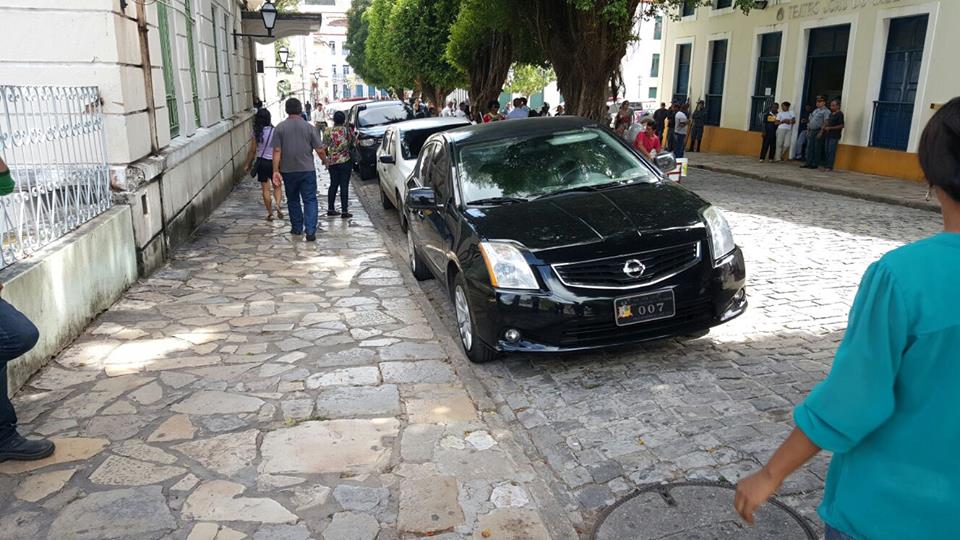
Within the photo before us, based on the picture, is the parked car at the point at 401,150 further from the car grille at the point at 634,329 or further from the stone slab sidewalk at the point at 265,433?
the car grille at the point at 634,329

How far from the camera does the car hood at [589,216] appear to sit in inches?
183

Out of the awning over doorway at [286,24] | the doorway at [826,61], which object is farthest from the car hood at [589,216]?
the doorway at [826,61]

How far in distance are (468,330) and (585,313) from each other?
1.08 metres

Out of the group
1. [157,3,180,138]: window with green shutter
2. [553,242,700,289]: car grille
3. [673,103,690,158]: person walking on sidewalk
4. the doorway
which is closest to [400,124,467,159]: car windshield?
[157,3,180,138]: window with green shutter

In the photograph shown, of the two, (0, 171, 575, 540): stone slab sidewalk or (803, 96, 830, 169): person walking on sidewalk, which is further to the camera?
(803, 96, 830, 169): person walking on sidewalk

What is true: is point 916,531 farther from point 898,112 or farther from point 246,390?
point 898,112

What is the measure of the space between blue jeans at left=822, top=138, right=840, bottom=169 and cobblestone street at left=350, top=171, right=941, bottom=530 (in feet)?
33.6

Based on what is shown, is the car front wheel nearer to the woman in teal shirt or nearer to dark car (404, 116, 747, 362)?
dark car (404, 116, 747, 362)

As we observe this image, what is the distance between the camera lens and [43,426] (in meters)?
4.15

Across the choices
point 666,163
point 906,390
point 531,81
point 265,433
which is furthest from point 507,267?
point 531,81

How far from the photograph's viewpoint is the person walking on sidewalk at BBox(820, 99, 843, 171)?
52.0 ft

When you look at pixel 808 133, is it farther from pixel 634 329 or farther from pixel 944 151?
pixel 944 151

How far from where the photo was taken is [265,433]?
4.10m

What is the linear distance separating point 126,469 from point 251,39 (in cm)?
2008
